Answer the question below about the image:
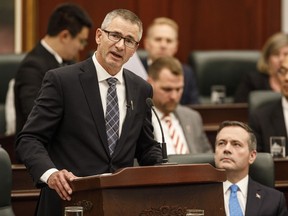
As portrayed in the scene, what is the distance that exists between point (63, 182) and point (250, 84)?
415cm

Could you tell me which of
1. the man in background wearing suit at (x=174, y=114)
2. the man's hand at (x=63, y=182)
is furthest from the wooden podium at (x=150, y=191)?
the man in background wearing suit at (x=174, y=114)

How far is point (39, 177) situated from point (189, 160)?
52.9 inches

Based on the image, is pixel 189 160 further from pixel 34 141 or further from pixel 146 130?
pixel 34 141

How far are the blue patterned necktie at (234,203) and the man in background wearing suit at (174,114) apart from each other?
981mm

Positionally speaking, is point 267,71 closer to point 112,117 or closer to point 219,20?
point 219,20

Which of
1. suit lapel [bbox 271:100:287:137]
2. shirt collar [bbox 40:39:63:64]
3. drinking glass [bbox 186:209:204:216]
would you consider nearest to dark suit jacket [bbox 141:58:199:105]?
suit lapel [bbox 271:100:287:137]

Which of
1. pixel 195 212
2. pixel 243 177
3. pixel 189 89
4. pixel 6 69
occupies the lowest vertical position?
pixel 243 177

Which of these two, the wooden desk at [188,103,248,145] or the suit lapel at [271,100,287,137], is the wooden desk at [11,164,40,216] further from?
the wooden desk at [188,103,248,145]

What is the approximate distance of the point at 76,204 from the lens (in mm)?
3293

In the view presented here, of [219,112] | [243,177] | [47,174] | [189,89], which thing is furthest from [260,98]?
[47,174]

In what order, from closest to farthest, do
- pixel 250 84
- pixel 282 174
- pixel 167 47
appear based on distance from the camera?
pixel 282 174 < pixel 167 47 < pixel 250 84

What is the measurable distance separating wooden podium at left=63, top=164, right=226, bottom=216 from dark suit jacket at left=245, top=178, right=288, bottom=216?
123cm

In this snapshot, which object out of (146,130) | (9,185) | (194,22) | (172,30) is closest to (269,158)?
(146,130)

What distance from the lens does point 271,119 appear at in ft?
19.1
